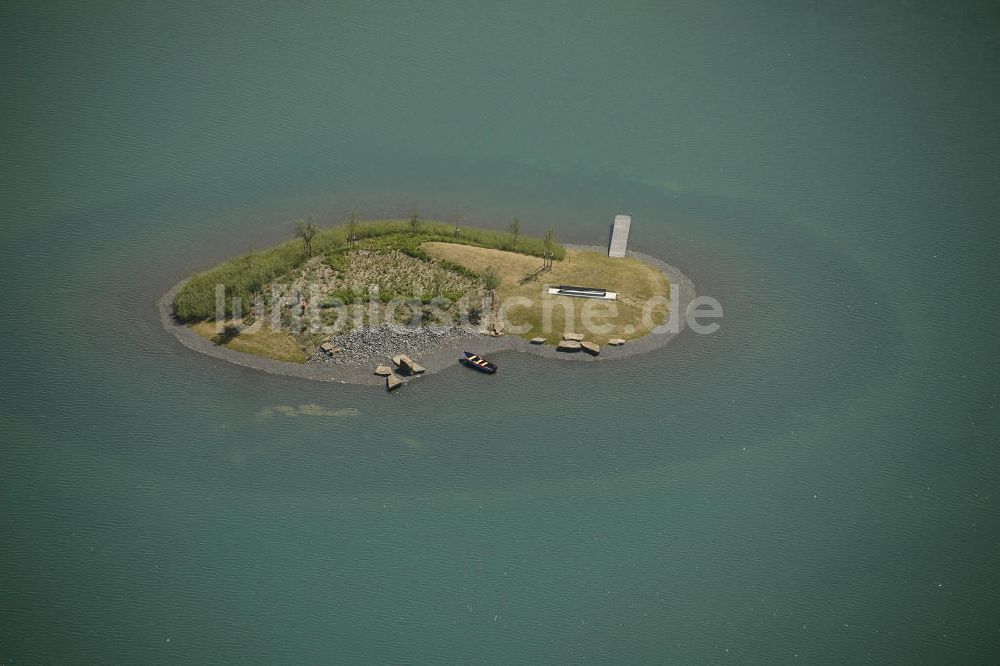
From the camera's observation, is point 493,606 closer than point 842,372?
Yes

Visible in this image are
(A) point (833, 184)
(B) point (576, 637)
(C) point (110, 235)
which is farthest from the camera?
(A) point (833, 184)

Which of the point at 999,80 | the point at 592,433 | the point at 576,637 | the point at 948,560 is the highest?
the point at 999,80

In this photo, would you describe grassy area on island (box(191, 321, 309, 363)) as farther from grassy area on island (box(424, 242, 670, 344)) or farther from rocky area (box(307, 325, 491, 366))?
grassy area on island (box(424, 242, 670, 344))

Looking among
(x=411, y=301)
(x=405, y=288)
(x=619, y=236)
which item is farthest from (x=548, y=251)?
A: (x=411, y=301)

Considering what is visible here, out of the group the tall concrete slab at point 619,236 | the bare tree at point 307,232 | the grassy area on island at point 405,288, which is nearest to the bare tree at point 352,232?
the grassy area on island at point 405,288

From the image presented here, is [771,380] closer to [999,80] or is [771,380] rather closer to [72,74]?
[999,80]

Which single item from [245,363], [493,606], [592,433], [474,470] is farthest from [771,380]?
[245,363]
